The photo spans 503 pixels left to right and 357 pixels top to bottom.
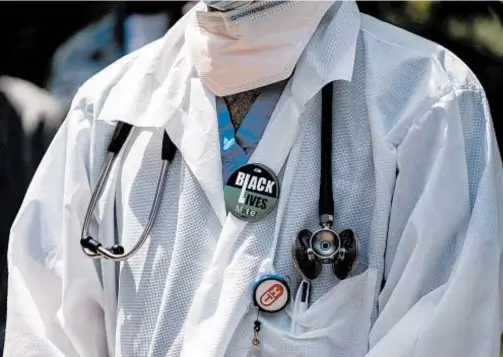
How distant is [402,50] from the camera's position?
1.84 meters

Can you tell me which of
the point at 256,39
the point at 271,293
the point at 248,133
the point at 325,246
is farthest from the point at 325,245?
the point at 256,39

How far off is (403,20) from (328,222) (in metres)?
0.76

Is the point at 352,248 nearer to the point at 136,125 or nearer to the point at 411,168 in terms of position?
the point at 411,168

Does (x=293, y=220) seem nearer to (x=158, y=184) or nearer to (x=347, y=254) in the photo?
(x=347, y=254)

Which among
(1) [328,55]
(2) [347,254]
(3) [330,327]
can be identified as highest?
(1) [328,55]

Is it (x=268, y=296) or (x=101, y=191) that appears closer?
(x=268, y=296)

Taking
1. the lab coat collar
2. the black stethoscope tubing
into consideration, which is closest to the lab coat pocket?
the black stethoscope tubing

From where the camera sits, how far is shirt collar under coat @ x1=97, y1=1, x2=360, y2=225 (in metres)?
1.82

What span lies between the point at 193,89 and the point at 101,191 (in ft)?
0.77

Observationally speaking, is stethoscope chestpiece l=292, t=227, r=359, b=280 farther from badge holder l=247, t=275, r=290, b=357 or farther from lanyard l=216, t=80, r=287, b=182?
lanyard l=216, t=80, r=287, b=182

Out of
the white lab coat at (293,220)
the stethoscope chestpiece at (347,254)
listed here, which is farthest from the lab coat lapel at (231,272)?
the stethoscope chestpiece at (347,254)

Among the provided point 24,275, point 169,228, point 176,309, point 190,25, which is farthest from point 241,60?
point 24,275

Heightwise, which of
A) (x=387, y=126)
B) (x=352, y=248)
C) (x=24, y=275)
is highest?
(x=387, y=126)

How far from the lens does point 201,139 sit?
1.87 meters
